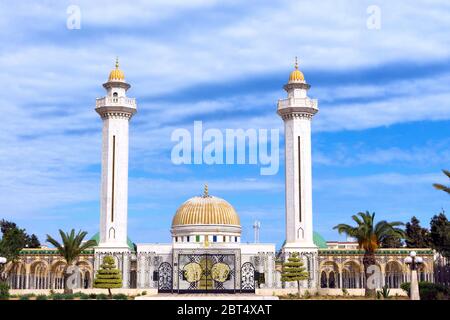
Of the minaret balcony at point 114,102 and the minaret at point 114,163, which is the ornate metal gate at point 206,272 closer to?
the minaret at point 114,163

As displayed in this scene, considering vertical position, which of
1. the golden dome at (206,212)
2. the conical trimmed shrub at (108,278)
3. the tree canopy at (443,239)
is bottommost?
the conical trimmed shrub at (108,278)

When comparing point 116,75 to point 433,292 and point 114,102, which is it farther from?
point 433,292

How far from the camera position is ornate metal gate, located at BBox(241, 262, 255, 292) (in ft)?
210

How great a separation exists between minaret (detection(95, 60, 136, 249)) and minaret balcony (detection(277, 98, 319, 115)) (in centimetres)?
1428

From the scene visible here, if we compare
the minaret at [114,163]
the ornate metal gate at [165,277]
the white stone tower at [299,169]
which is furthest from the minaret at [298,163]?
the minaret at [114,163]

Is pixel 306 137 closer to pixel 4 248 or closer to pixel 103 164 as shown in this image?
pixel 103 164

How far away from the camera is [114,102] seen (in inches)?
2655

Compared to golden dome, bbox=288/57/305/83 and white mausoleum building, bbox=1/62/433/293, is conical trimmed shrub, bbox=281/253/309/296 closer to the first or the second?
white mausoleum building, bbox=1/62/433/293

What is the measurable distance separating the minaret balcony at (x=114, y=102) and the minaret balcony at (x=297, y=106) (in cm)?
1437

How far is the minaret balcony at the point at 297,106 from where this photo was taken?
67.6 m

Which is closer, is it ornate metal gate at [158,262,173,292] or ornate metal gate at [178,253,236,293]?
ornate metal gate at [178,253,236,293]

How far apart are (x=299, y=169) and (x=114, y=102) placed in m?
18.7

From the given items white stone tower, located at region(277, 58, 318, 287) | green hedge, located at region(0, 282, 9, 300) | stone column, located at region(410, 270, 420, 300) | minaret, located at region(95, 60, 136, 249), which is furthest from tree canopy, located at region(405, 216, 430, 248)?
green hedge, located at region(0, 282, 9, 300)
